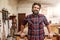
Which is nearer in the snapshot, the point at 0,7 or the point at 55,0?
the point at 0,7

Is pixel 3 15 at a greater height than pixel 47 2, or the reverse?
pixel 47 2

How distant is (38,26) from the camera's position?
1.74m

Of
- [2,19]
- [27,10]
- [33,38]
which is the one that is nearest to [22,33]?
[33,38]

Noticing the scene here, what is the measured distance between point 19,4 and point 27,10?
529mm

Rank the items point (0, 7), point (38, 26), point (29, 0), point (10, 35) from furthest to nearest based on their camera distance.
Result: point (29, 0) → point (10, 35) → point (0, 7) → point (38, 26)

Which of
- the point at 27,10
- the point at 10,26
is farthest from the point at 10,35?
the point at 27,10

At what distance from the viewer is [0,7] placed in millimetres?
4539

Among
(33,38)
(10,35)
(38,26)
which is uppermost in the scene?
(38,26)

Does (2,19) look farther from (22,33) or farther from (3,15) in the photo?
(22,33)

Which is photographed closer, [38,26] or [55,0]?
[38,26]

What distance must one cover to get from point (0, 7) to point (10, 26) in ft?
4.11

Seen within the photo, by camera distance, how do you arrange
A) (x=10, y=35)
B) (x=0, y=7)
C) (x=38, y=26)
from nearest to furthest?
(x=38, y=26), (x=0, y=7), (x=10, y=35)

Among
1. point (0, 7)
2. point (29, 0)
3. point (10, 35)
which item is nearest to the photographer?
point (0, 7)

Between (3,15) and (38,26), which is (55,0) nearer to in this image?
(3,15)
